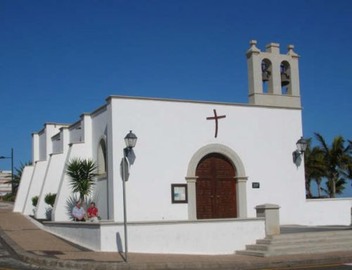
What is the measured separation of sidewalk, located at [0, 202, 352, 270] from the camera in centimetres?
1396

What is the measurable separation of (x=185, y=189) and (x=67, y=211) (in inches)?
206

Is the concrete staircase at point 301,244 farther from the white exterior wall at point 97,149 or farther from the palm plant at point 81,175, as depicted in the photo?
the palm plant at point 81,175

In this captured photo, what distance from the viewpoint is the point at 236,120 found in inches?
899

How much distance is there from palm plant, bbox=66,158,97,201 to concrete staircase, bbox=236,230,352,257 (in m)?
7.02

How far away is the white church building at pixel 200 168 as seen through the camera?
18.0 metres

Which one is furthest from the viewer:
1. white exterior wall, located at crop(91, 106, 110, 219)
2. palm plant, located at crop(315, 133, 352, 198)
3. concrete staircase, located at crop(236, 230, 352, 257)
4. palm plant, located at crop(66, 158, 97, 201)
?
palm plant, located at crop(315, 133, 352, 198)

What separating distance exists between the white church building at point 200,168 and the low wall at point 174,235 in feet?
0.11

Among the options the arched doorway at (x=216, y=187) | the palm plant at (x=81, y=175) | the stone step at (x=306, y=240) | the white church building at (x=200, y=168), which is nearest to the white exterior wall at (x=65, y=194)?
the white church building at (x=200, y=168)

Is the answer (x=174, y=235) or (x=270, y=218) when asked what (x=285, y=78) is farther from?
(x=174, y=235)

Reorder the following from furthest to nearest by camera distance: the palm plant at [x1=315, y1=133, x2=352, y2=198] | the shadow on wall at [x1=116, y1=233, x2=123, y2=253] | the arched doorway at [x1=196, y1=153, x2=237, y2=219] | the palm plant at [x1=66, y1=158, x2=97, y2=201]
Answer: the palm plant at [x1=315, y1=133, x2=352, y2=198] < the arched doorway at [x1=196, y1=153, x2=237, y2=219] < the palm plant at [x1=66, y1=158, x2=97, y2=201] < the shadow on wall at [x1=116, y1=233, x2=123, y2=253]

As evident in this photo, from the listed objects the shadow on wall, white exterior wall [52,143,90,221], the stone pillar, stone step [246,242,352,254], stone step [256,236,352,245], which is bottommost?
stone step [246,242,352,254]

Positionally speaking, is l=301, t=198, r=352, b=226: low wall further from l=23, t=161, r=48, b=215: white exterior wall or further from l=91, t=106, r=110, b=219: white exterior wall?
l=23, t=161, r=48, b=215: white exterior wall

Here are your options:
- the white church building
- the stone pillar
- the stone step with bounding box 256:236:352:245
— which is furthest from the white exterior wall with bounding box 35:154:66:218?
the stone step with bounding box 256:236:352:245

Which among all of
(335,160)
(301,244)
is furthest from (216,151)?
(335,160)
